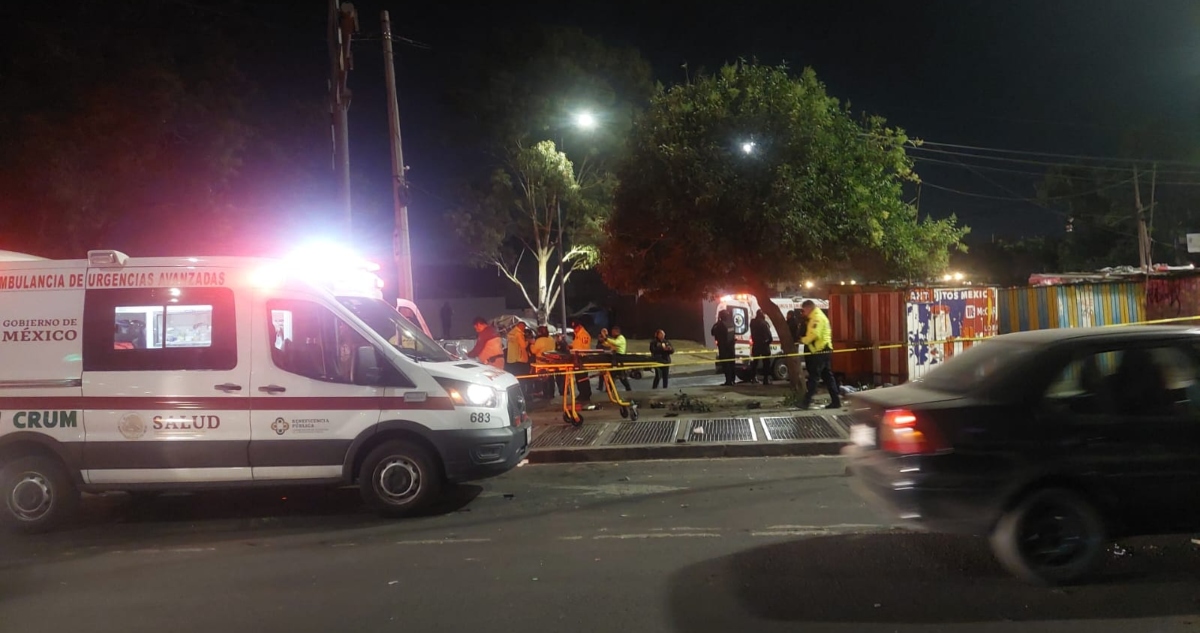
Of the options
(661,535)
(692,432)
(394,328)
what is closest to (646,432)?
(692,432)

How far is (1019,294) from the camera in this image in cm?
1417

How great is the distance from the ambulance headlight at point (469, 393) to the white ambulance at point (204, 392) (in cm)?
2

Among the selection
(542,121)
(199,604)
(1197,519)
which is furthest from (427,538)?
(542,121)

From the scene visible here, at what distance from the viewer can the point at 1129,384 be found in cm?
508

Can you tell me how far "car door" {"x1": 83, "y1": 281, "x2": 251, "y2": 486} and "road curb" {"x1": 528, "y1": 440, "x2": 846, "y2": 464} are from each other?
12.5ft

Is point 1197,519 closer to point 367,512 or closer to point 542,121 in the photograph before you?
point 367,512

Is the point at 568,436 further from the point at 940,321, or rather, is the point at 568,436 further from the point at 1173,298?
the point at 1173,298

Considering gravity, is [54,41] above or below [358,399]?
above

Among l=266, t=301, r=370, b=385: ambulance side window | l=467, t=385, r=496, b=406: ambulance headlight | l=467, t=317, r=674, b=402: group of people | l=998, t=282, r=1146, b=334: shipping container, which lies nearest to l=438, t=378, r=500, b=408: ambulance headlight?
l=467, t=385, r=496, b=406: ambulance headlight

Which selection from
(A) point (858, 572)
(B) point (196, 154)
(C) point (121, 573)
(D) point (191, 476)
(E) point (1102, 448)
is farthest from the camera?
(B) point (196, 154)

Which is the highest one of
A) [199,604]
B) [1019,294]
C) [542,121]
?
[542,121]

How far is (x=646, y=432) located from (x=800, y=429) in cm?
199

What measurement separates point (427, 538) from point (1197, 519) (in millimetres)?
5303

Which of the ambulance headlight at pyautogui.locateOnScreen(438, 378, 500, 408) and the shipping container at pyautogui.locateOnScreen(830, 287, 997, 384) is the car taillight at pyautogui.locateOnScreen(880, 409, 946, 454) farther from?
the shipping container at pyautogui.locateOnScreen(830, 287, 997, 384)
